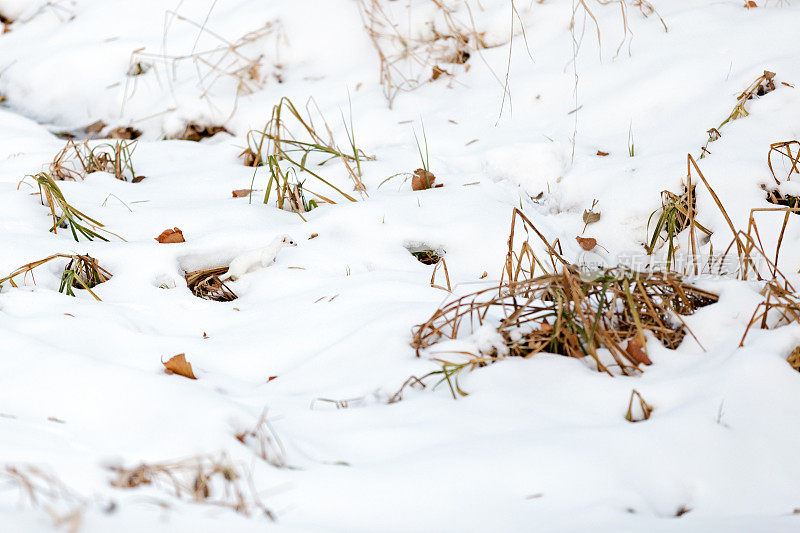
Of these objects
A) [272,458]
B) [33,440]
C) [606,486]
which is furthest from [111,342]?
[606,486]

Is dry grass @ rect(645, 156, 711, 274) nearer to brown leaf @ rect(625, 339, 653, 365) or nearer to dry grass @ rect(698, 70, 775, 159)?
dry grass @ rect(698, 70, 775, 159)

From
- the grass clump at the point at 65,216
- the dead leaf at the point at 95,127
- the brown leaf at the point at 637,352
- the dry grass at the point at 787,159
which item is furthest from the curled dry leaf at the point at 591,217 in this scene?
the dead leaf at the point at 95,127

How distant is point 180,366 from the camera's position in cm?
144

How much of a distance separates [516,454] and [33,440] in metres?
0.77

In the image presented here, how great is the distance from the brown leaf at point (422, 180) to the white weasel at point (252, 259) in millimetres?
591

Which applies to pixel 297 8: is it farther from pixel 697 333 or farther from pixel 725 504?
pixel 725 504

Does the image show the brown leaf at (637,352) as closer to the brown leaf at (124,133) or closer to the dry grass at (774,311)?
the dry grass at (774,311)

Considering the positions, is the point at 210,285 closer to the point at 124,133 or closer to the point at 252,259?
the point at 252,259

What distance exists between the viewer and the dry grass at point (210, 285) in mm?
1959

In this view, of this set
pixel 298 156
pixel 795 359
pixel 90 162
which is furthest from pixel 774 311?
pixel 90 162

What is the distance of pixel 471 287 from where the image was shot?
1.77m

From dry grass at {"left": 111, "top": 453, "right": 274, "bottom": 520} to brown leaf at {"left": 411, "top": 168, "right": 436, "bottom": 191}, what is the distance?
5.00 ft

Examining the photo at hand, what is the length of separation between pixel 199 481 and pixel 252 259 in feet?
3.46

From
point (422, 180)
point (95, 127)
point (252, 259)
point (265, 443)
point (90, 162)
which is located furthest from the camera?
point (95, 127)
